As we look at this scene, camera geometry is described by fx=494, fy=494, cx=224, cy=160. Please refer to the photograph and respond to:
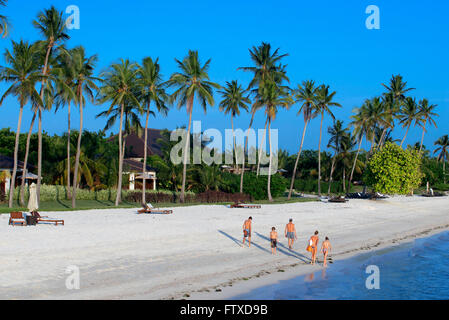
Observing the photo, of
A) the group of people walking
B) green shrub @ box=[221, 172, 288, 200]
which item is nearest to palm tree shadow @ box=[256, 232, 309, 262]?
the group of people walking

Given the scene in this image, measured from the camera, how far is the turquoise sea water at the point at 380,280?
15406mm

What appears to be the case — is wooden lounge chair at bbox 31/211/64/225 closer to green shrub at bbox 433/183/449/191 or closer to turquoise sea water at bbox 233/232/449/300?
turquoise sea water at bbox 233/232/449/300

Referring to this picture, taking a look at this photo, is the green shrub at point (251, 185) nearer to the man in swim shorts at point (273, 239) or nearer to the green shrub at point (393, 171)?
the green shrub at point (393, 171)

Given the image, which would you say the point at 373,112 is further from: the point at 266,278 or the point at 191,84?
the point at 266,278

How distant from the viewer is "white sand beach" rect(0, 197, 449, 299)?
545 inches

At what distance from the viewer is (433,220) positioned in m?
40.0

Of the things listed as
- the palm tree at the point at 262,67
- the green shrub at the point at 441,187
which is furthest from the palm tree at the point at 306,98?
the green shrub at the point at 441,187

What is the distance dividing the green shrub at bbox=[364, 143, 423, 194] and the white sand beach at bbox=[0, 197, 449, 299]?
23.3m

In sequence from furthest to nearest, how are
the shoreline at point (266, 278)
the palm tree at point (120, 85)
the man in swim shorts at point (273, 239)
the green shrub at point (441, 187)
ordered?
the green shrub at point (441, 187), the palm tree at point (120, 85), the man in swim shorts at point (273, 239), the shoreline at point (266, 278)

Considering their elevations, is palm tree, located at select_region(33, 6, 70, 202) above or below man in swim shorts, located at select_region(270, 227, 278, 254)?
above

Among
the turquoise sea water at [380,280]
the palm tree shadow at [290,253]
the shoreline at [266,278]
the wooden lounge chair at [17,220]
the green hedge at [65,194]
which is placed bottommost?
the turquoise sea water at [380,280]

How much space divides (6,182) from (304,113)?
109 ft

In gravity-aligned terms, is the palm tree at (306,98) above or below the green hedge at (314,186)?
above

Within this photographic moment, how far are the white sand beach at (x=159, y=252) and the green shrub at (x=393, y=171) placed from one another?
76.3 ft
